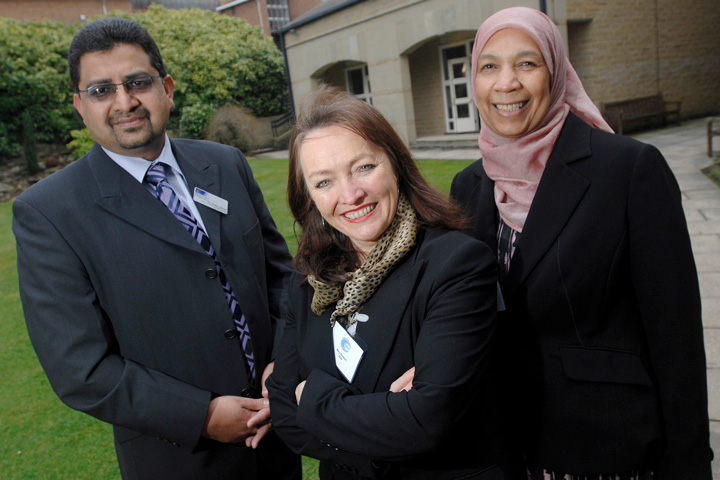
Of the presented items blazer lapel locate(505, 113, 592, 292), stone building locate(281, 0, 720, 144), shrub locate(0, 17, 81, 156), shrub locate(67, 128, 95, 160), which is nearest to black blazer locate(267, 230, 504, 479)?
blazer lapel locate(505, 113, 592, 292)

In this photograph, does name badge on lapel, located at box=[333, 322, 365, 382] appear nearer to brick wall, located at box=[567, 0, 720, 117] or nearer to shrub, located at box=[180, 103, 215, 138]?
brick wall, located at box=[567, 0, 720, 117]

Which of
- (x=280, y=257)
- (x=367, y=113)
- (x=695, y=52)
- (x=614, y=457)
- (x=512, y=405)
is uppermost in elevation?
(x=695, y=52)

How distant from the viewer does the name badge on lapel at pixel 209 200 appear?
212cm

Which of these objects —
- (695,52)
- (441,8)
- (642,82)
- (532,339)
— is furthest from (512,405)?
(695,52)

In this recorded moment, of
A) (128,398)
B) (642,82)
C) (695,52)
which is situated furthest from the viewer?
(695,52)

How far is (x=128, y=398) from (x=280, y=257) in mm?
923

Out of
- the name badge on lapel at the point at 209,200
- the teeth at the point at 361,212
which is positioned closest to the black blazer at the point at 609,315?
the teeth at the point at 361,212

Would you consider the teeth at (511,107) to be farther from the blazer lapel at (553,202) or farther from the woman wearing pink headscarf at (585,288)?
the blazer lapel at (553,202)

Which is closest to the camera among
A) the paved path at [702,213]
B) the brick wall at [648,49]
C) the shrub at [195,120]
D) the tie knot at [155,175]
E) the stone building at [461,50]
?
the tie knot at [155,175]

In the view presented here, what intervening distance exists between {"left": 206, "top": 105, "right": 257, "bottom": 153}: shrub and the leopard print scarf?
19.2m

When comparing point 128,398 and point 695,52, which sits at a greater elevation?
point 695,52

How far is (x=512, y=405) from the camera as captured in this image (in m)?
1.88

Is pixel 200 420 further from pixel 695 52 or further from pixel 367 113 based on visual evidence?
pixel 695 52

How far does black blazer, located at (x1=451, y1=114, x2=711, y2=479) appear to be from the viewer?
1.63 meters
